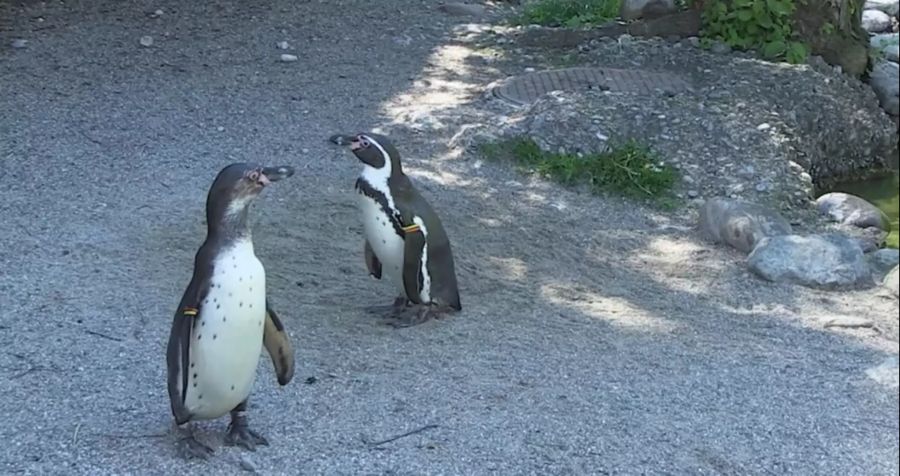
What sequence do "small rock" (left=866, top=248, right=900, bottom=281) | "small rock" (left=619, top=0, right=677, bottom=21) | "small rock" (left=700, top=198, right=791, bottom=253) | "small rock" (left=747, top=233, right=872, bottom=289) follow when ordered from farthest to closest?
"small rock" (left=619, top=0, right=677, bottom=21) → "small rock" (left=700, top=198, right=791, bottom=253) → "small rock" (left=866, top=248, right=900, bottom=281) → "small rock" (left=747, top=233, right=872, bottom=289)

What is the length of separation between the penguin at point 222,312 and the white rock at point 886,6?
32.7 feet

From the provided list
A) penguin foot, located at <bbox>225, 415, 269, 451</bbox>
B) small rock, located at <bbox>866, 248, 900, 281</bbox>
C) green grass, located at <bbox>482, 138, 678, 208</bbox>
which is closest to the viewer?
penguin foot, located at <bbox>225, 415, 269, 451</bbox>

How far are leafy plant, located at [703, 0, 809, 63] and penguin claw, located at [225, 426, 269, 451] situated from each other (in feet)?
19.9

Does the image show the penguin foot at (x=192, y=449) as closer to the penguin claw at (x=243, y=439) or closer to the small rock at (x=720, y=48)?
the penguin claw at (x=243, y=439)

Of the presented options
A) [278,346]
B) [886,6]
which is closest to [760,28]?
[886,6]

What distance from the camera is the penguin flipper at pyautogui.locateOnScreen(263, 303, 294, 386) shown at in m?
3.45

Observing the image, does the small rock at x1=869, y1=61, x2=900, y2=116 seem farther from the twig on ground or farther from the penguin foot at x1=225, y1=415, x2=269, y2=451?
the penguin foot at x1=225, y1=415, x2=269, y2=451

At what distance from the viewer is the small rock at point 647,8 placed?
9.45 meters

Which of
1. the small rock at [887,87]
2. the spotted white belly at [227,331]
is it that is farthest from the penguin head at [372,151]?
the small rock at [887,87]

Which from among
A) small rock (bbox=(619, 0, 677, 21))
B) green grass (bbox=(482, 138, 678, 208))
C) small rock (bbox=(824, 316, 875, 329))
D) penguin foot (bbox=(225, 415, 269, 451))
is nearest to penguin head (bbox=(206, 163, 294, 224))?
penguin foot (bbox=(225, 415, 269, 451))

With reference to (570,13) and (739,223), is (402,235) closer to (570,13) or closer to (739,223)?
(739,223)

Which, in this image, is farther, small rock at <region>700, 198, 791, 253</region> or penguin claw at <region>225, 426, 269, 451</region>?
small rock at <region>700, 198, 791, 253</region>

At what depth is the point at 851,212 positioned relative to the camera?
6391mm

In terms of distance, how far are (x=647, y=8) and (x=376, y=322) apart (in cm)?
561
